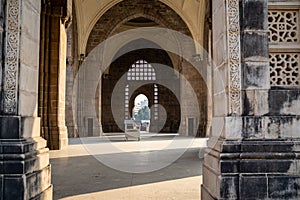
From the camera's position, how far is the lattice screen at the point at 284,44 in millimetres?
3039

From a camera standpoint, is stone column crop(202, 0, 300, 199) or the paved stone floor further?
the paved stone floor

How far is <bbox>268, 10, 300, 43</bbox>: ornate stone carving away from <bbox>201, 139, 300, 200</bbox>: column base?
1060 millimetres

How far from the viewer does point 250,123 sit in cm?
286

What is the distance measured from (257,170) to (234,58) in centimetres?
109

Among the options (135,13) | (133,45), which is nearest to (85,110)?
(135,13)

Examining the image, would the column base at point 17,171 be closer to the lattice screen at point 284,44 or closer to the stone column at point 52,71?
the lattice screen at point 284,44

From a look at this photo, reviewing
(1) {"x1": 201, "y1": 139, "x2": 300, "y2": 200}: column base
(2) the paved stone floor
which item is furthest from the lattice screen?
(2) the paved stone floor

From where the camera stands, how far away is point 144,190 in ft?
12.9

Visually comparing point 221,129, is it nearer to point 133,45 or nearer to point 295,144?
point 295,144

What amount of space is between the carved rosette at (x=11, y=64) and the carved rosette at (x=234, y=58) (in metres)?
2.03

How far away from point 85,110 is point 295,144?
45.6ft

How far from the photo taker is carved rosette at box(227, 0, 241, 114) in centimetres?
289

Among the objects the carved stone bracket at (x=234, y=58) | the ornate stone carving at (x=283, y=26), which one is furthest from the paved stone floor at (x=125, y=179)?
the ornate stone carving at (x=283, y=26)

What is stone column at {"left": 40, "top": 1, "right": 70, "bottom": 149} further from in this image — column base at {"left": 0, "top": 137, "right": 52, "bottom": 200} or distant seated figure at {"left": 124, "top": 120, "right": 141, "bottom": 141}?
column base at {"left": 0, "top": 137, "right": 52, "bottom": 200}
